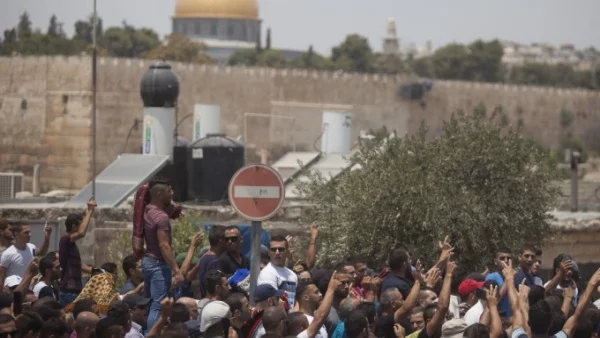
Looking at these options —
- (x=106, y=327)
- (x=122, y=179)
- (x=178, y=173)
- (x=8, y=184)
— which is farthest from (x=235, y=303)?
(x=8, y=184)

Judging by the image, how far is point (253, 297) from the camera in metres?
9.21

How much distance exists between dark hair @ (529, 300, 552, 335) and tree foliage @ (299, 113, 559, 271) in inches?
215

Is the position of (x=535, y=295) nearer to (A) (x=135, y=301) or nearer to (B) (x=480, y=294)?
(B) (x=480, y=294)

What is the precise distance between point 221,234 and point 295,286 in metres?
0.73

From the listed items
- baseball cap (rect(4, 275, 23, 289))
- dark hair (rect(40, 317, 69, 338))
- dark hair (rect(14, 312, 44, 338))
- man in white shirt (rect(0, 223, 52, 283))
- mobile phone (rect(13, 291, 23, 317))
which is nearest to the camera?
dark hair (rect(40, 317, 69, 338))

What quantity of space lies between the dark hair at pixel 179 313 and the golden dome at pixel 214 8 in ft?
333

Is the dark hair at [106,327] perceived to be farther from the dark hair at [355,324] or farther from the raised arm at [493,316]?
the raised arm at [493,316]

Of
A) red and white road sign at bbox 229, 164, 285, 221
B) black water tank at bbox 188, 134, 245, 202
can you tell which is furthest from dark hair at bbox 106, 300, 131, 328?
black water tank at bbox 188, 134, 245, 202

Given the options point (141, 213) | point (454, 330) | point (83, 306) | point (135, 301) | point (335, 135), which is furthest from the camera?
point (335, 135)

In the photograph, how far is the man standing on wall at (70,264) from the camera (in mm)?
10734

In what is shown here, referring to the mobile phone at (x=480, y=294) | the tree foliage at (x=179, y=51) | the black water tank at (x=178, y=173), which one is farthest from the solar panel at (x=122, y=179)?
the tree foliage at (x=179, y=51)

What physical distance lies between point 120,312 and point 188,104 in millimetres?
47947

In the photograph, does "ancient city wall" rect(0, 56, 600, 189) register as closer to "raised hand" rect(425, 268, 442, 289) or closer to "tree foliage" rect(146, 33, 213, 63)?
"tree foliage" rect(146, 33, 213, 63)

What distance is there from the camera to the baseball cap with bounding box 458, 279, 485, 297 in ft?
34.1
